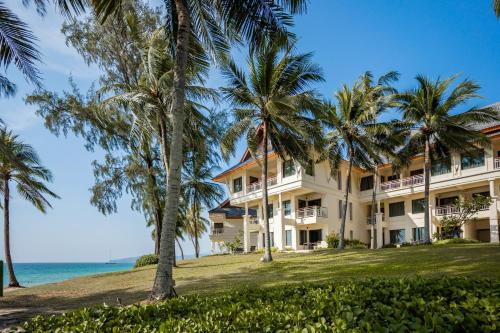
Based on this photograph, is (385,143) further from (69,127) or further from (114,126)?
(69,127)

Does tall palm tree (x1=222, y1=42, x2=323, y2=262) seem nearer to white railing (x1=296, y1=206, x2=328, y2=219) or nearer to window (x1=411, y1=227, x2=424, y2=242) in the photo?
white railing (x1=296, y1=206, x2=328, y2=219)

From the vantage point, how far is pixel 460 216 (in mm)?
29359

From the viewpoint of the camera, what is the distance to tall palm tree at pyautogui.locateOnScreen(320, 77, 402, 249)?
87.8 ft

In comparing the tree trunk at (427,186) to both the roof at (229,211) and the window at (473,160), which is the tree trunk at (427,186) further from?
the roof at (229,211)

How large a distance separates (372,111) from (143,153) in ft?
50.7

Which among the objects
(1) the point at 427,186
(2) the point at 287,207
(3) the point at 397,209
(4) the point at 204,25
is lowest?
(3) the point at 397,209

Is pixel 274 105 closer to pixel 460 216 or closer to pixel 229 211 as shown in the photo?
pixel 460 216

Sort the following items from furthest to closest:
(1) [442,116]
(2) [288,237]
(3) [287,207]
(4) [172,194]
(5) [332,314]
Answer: (3) [287,207]
(2) [288,237]
(1) [442,116]
(4) [172,194]
(5) [332,314]

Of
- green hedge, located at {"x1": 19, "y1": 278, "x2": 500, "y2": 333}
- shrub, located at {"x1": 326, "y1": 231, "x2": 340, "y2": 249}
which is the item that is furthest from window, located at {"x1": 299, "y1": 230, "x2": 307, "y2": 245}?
green hedge, located at {"x1": 19, "y1": 278, "x2": 500, "y2": 333}

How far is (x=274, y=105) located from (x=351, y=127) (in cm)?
864

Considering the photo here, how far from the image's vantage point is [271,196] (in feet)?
115

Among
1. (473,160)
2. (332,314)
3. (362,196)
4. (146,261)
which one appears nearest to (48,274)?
(146,261)

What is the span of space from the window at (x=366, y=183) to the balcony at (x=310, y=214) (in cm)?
778

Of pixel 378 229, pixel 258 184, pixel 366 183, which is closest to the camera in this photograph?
pixel 258 184
